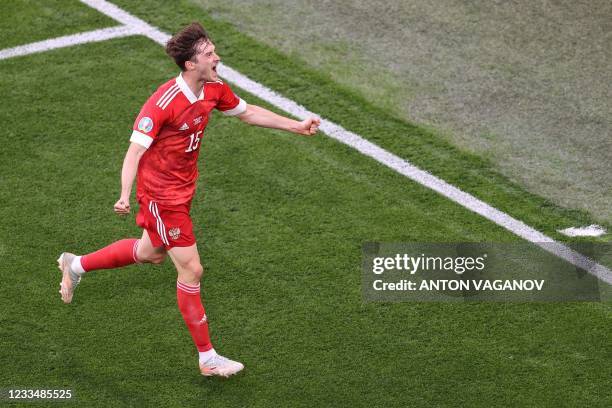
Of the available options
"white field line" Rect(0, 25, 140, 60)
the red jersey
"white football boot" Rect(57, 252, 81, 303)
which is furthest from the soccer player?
"white field line" Rect(0, 25, 140, 60)

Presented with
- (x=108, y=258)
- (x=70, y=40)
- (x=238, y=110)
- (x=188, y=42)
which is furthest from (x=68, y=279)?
(x=70, y=40)

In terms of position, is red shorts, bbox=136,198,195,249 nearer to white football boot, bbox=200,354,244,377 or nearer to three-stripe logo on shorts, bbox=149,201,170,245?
three-stripe logo on shorts, bbox=149,201,170,245

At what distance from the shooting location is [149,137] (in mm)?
6844

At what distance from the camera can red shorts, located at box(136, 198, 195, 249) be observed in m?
7.11

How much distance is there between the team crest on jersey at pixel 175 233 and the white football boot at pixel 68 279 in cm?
95

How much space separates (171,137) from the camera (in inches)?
276

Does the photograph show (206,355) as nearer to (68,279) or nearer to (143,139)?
(68,279)

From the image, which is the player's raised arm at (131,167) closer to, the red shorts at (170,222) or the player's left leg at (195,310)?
the red shorts at (170,222)

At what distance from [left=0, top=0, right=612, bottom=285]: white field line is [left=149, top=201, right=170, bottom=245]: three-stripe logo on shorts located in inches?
104

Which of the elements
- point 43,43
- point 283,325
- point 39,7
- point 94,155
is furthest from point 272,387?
point 39,7

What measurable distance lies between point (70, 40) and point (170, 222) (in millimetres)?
4415

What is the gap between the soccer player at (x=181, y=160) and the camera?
6887mm

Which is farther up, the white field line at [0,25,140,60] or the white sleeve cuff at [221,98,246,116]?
the white field line at [0,25,140,60]

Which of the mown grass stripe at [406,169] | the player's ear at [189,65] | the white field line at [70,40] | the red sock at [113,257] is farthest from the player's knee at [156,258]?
the white field line at [70,40]
